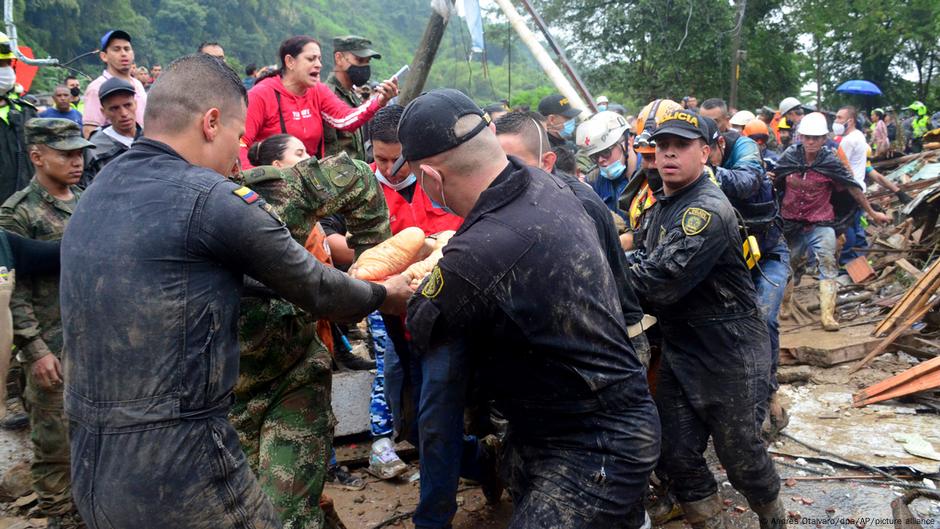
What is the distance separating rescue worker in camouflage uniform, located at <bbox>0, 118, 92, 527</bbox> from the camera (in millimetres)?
4188

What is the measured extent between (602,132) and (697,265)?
2.87m

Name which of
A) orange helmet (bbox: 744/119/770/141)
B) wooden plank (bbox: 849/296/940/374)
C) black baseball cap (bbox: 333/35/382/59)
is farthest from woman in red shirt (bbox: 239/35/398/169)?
wooden plank (bbox: 849/296/940/374)

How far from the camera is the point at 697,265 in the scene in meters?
3.53

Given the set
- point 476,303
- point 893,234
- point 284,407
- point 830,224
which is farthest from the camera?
point 893,234

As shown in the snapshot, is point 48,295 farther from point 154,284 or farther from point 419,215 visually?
point 154,284

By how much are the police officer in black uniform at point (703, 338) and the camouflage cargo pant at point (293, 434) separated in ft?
5.62

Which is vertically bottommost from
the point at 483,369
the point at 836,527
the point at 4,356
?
the point at 836,527

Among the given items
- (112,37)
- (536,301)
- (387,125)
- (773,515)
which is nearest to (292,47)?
(387,125)

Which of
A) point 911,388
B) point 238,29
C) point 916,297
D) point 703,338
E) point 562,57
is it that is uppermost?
point 562,57

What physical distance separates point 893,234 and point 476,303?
10.7 metres

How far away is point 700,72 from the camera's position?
71.3 feet

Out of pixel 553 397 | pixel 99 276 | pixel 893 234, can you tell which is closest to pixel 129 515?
pixel 99 276

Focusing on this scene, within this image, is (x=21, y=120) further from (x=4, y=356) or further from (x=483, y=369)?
(x=483, y=369)

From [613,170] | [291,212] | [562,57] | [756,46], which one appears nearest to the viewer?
[291,212]
